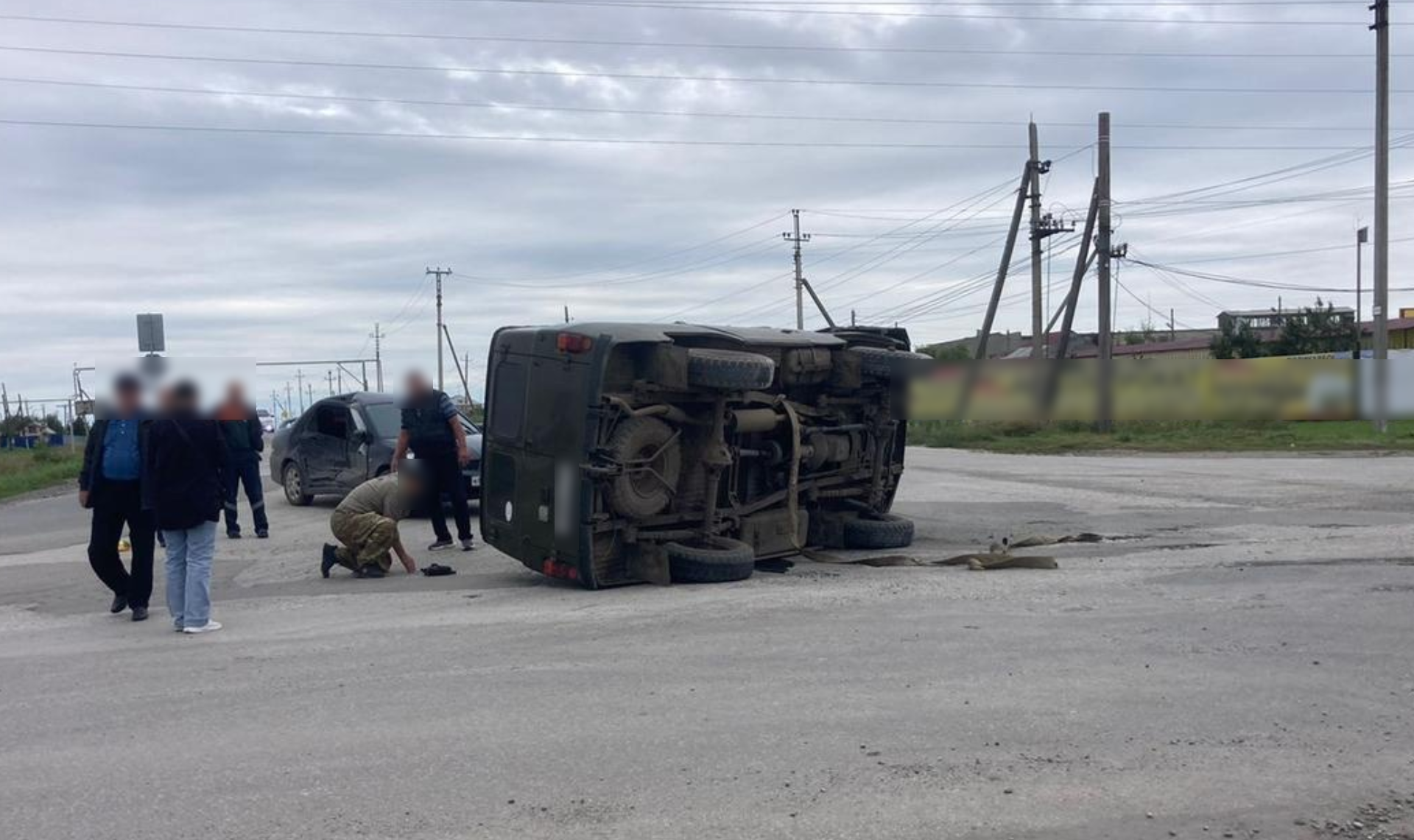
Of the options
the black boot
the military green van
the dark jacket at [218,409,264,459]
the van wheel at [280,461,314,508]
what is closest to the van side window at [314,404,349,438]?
the van wheel at [280,461,314,508]

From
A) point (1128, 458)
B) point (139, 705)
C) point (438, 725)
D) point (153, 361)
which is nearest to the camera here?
point (438, 725)

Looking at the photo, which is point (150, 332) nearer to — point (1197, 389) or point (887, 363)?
point (887, 363)

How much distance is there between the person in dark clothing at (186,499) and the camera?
8.12 m

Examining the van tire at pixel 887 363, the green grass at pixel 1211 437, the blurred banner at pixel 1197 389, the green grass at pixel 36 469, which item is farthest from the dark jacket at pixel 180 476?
the green grass at pixel 1211 437

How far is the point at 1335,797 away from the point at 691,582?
5.66m

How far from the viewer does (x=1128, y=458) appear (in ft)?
84.2

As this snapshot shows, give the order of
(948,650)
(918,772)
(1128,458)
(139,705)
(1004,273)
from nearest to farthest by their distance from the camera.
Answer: (918,772), (139,705), (948,650), (1128,458), (1004,273)

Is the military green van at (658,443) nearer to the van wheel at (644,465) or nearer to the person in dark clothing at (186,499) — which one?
the van wheel at (644,465)

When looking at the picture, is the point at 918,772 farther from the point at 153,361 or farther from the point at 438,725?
the point at 153,361

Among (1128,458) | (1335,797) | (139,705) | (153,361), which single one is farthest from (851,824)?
(1128,458)

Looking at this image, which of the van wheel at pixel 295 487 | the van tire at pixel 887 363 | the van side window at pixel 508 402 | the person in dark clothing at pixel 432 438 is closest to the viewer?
the van side window at pixel 508 402

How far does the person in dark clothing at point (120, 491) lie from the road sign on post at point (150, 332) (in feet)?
34.8

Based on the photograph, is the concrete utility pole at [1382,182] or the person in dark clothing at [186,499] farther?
the concrete utility pole at [1382,182]

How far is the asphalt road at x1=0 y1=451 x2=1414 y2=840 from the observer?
472 centimetres
